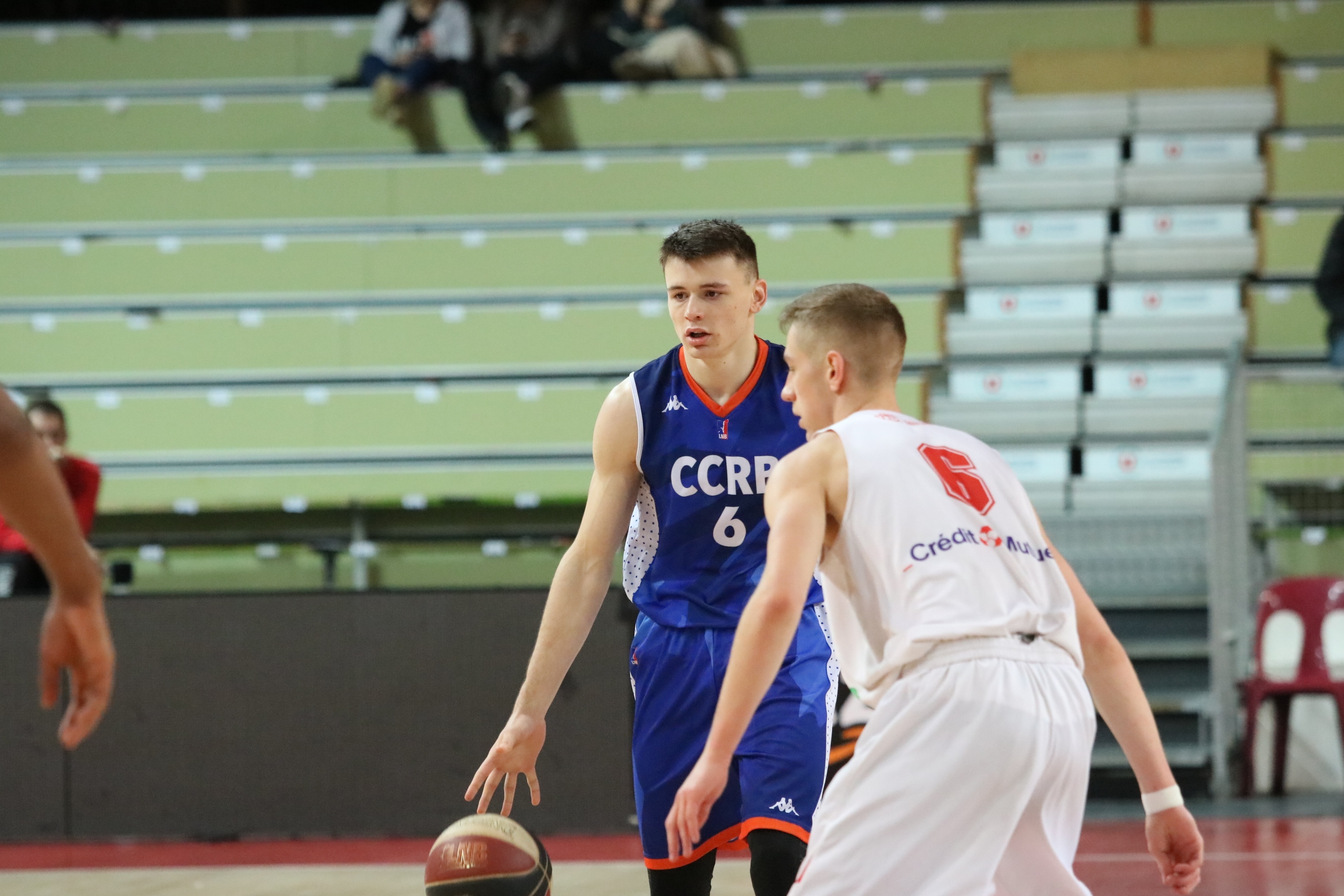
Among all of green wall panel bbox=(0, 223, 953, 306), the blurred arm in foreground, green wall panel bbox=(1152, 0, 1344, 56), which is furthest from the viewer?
green wall panel bbox=(1152, 0, 1344, 56)

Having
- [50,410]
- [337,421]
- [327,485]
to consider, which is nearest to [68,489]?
[50,410]

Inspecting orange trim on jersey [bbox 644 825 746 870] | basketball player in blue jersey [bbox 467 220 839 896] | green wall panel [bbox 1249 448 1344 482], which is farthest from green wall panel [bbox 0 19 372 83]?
orange trim on jersey [bbox 644 825 746 870]

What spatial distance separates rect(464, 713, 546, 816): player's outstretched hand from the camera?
10.8 feet

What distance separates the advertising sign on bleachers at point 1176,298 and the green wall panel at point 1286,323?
0.50 feet

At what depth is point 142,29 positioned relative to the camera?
37.4 feet

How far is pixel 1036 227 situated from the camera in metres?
10.2

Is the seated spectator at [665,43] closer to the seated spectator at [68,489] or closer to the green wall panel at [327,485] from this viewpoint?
the green wall panel at [327,485]

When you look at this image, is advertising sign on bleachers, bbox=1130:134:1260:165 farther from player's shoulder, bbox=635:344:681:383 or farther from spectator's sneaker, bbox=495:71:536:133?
player's shoulder, bbox=635:344:681:383

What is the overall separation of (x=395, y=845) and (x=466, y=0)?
7444 mm

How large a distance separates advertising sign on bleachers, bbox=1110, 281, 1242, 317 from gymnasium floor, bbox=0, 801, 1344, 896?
3913 mm

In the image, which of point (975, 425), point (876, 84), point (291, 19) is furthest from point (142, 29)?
point (975, 425)

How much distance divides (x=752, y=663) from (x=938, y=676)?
29 cm

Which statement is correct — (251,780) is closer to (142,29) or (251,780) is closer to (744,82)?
(744,82)

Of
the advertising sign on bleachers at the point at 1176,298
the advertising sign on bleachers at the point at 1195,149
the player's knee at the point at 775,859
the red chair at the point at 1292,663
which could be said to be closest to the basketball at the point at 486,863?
the player's knee at the point at 775,859
